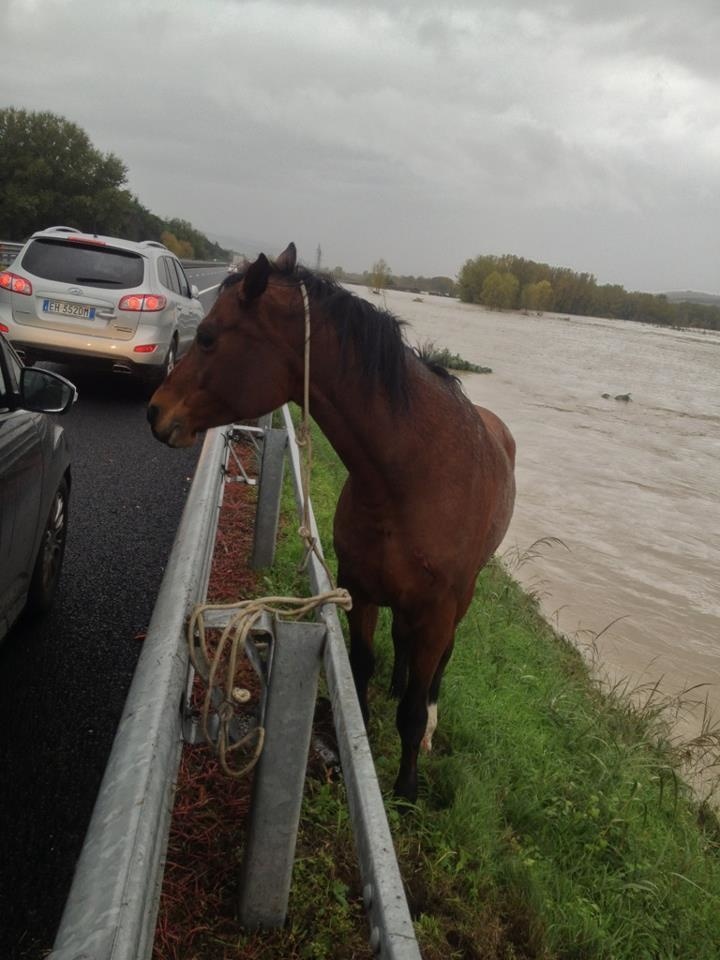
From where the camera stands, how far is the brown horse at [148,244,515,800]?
252 cm

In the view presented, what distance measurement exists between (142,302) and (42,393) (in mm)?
5473

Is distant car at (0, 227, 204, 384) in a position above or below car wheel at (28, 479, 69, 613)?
above

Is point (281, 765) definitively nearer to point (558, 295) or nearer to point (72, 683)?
point (72, 683)

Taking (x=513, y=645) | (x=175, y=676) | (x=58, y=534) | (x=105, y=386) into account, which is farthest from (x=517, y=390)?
(x=175, y=676)

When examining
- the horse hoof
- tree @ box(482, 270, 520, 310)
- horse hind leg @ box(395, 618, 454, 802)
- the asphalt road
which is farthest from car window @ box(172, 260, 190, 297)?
tree @ box(482, 270, 520, 310)

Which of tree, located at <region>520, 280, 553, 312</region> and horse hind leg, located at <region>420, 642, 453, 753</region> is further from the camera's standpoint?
tree, located at <region>520, 280, 553, 312</region>

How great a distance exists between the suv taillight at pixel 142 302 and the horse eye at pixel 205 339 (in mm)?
6103

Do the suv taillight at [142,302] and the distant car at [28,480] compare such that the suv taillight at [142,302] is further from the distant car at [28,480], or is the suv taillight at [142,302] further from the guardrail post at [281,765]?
the guardrail post at [281,765]

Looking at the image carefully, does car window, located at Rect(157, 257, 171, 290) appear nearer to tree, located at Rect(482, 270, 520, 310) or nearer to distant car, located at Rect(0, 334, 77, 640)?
distant car, located at Rect(0, 334, 77, 640)

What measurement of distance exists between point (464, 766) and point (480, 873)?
2.16 feet

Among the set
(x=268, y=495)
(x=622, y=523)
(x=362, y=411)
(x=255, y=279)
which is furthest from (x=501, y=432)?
(x=622, y=523)

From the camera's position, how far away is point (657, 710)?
4887mm

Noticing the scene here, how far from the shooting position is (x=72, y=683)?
3.13 m

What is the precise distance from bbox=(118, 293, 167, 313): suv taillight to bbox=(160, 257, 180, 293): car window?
2.12ft
